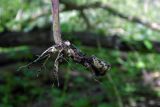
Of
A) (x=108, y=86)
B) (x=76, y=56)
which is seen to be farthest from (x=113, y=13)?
(x=76, y=56)

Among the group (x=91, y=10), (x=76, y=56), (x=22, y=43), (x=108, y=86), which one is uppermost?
(x=91, y=10)

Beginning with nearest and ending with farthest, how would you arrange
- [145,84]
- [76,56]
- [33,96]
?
[76,56], [33,96], [145,84]

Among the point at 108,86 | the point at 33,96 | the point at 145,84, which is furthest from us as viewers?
the point at 145,84

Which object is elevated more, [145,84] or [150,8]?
[150,8]

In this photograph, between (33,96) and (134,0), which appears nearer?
(134,0)

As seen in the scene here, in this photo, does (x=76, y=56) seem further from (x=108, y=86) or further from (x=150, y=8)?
(x=150, y=8)

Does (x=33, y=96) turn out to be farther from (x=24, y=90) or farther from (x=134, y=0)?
(x=134, y=0)
